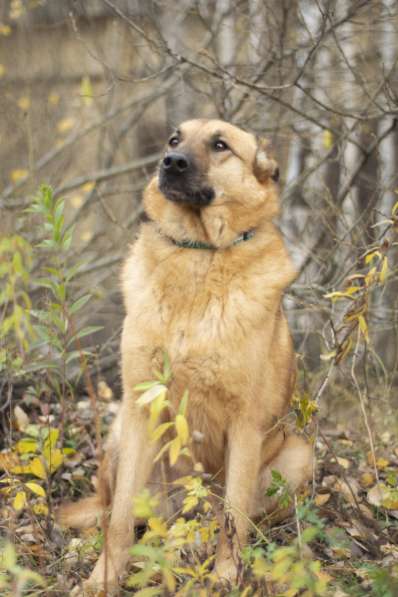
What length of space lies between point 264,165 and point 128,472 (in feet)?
5.24

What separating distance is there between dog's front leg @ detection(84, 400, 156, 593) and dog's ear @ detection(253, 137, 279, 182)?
50.6 inches

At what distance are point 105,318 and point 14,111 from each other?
2065mm

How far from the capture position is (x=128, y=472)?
329cm

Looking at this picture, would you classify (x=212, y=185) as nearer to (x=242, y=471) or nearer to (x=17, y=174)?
(x=242, y=471)

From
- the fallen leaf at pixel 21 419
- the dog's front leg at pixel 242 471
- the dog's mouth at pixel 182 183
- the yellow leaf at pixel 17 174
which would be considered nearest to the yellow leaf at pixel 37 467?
the dog's front leg at pixel 242 471

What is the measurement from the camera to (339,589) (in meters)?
2.70

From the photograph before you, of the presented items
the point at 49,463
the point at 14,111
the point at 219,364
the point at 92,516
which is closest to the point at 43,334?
the point at 49,463

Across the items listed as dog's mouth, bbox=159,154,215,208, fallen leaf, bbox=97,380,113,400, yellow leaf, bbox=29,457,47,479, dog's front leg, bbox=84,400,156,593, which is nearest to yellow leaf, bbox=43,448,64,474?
yellow leaf, bbox=29,457,47,479

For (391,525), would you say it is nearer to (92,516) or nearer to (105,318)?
(92,516)

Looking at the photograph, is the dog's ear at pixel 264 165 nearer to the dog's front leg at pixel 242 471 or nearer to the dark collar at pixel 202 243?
the dark collar at pixel 202 243

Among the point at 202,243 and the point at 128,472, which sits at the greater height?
the point at 202,243

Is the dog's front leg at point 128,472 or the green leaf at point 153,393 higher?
the green leaf at point 153,393

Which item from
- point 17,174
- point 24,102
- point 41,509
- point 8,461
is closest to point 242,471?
point 41,509

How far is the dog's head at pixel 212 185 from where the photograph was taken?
3.45m
